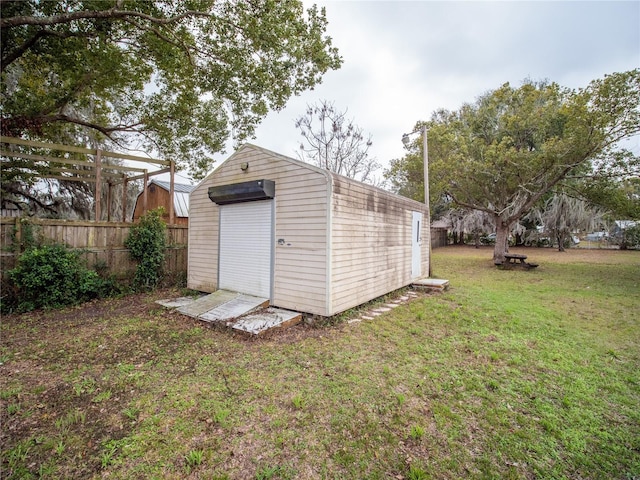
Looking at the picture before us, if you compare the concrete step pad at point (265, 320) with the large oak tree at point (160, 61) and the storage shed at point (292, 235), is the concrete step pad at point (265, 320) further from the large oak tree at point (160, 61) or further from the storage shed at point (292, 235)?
the large oak tree at point (160, 61)

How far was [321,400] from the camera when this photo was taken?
2.66 m

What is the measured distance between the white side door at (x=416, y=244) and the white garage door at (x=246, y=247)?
4.43 m

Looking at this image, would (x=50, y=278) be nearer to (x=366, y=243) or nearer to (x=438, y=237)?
(x=366, y=243)

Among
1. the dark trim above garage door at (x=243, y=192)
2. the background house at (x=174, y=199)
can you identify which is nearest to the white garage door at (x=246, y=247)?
the dark trim above garage door at (x=243, y=192)

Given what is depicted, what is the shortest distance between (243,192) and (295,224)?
1357 mm

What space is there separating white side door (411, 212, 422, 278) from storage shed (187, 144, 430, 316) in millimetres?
929

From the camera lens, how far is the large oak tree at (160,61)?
229 inches

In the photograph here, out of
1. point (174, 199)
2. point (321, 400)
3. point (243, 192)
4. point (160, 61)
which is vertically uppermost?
point (160, 61)

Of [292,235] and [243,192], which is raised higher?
[243,192]

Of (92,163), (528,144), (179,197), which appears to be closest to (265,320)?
(92,163)

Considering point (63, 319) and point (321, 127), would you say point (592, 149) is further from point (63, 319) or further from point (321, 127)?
point (63, 319)

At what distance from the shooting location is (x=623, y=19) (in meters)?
6.14

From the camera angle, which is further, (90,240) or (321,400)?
(90,240)

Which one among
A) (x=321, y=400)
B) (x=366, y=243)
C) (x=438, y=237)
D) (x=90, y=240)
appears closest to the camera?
(x=321, y=400)
